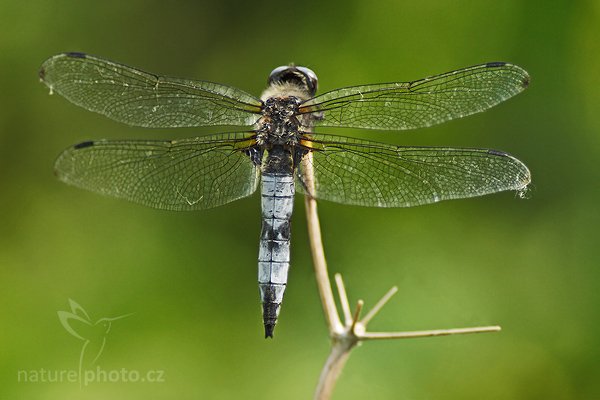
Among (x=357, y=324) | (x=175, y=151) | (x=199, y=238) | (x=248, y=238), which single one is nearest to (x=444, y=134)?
(x=248, y=238)

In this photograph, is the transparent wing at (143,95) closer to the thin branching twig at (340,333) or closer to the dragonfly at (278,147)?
the dragonfly at (278,147)

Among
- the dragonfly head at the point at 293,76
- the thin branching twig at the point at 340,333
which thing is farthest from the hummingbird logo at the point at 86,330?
the thin branching twig at the point at 340,333

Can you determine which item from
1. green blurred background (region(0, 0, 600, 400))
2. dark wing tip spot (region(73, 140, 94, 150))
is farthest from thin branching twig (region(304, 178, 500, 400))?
green blurred background (region(0, 0, 600, 400))

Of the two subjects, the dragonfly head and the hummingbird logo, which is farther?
the hummingbird logo

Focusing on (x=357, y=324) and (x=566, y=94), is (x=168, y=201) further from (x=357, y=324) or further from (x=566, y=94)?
(x=566, y=94)

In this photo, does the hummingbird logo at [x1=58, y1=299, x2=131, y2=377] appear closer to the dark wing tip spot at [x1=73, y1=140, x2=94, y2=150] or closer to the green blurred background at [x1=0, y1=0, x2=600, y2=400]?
the green blurred background at [x1=0, y1=0, x2=600, y2=400]

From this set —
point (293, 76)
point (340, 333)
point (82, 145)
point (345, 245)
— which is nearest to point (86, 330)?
point (82, 145)
